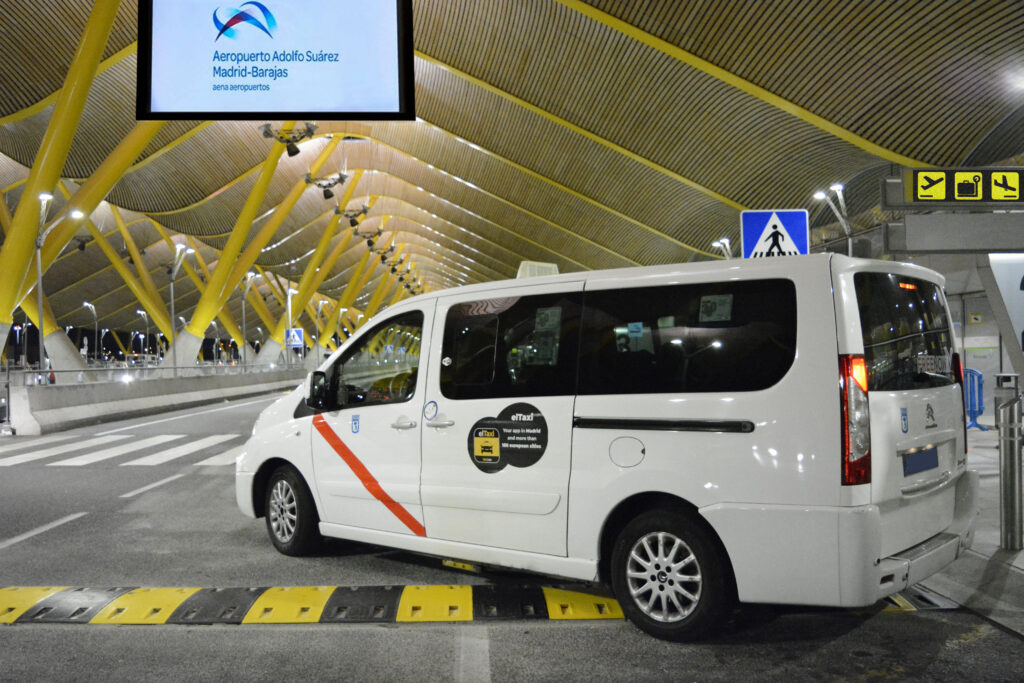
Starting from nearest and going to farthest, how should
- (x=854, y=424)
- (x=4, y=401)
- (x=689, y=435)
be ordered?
(x=854, y=424)
(x=689, y=435)
(x=4, y=401)

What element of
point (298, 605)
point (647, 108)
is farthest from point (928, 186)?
point (647, 108)

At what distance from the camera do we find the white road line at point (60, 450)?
1301 cm

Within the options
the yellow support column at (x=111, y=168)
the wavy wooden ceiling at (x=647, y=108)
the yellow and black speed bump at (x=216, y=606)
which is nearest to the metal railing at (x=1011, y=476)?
the yellow and black speed bump at (x=216, y=606)

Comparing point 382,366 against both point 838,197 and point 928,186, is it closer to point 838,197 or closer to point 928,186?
point 928,186

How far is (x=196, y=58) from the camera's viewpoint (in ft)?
32.3

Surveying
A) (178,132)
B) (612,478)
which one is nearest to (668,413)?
(612,478)

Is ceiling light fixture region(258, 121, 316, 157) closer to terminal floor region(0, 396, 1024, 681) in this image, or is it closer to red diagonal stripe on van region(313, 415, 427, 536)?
terminal floor region(0, 396, 1024, 681)

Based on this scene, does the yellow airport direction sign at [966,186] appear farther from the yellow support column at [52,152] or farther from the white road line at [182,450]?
the yellow support column at [52,152]

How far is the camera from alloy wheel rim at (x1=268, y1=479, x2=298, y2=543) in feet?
21.8

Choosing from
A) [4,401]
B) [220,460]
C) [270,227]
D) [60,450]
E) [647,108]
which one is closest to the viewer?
[220,460]

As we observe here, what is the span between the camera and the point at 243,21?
393 inches

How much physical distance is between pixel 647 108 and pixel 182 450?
16.0 m

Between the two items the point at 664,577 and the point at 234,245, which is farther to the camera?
the point at 234,245

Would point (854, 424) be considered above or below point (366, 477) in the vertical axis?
above
